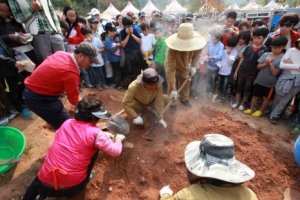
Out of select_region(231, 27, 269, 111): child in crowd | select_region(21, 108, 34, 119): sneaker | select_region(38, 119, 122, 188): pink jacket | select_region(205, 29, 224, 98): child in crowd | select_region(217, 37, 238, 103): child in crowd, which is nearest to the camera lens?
select_region(38, 119, 122, 188): pink jacket

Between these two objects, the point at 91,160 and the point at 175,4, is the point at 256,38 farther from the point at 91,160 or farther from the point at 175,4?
the point at 175,4

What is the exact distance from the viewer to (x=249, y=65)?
379 cm

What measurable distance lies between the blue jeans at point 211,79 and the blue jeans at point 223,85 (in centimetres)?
19

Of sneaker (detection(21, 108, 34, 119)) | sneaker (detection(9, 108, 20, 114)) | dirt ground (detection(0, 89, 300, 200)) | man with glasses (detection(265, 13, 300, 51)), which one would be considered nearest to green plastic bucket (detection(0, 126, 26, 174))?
dirt ground (detection(0, 89, 300, 200))

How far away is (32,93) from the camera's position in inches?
95.4

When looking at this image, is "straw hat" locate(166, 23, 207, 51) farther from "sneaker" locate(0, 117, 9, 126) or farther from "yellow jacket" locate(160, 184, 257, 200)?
"sneaker" locate(0, 117, 9, 126)

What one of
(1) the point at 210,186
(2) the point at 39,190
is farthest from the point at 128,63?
(1) the point at 210,186

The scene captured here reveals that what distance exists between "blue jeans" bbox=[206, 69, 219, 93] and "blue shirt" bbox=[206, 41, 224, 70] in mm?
139

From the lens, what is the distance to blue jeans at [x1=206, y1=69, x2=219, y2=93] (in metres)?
4.66

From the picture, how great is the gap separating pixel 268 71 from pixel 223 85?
1151mm

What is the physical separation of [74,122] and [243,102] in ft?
12.4

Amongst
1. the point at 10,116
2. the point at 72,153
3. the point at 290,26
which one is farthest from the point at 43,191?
the point at 290,26

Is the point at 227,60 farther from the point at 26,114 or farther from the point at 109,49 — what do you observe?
the point at 26,114

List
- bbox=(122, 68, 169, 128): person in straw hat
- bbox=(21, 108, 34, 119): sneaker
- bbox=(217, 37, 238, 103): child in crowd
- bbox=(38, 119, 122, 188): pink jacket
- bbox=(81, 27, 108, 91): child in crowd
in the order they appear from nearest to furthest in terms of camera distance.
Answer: bbox=(38, 119, 122, 188): pink jacket, bbox=(122, 68, 169, 128): person in straw hat, bbox=(21, 108, 34, 119): sneaker, bbox=(217, 37, 238, 103): child in crowd, bbox=(81, 27, 108, 91): child in crowd
